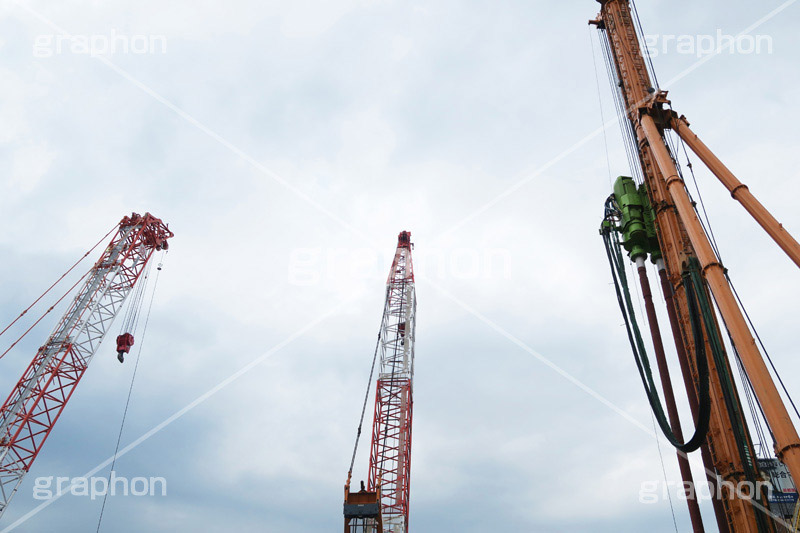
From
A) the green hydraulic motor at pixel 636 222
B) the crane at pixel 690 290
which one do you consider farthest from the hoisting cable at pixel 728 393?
the green hydraulic motor at pixel 636 222

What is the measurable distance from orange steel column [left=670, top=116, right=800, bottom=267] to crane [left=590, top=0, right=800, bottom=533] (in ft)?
0.12

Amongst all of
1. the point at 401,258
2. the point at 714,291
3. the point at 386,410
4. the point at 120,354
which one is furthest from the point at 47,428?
the point at 714,291

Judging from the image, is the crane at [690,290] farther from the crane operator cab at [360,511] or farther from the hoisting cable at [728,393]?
A: the crane operator cab at [360,511]

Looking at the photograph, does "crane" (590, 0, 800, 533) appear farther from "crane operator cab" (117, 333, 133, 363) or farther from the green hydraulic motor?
"crane operator cab" (117, 333, 133, 363)

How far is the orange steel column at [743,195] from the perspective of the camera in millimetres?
A: 19000

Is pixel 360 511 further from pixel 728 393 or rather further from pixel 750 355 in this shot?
pixel 750 355

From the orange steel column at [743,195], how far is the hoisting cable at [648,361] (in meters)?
3.27

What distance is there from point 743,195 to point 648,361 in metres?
7.66

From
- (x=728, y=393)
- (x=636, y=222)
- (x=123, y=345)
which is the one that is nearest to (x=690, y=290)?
(x=728, y=393)

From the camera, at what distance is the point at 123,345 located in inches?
1879

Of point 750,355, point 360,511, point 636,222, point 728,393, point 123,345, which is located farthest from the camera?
point 123,345

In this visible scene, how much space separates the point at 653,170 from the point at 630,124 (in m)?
4.17

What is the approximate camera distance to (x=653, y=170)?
27.6 meters

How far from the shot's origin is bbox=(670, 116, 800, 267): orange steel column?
1900 centimetres
